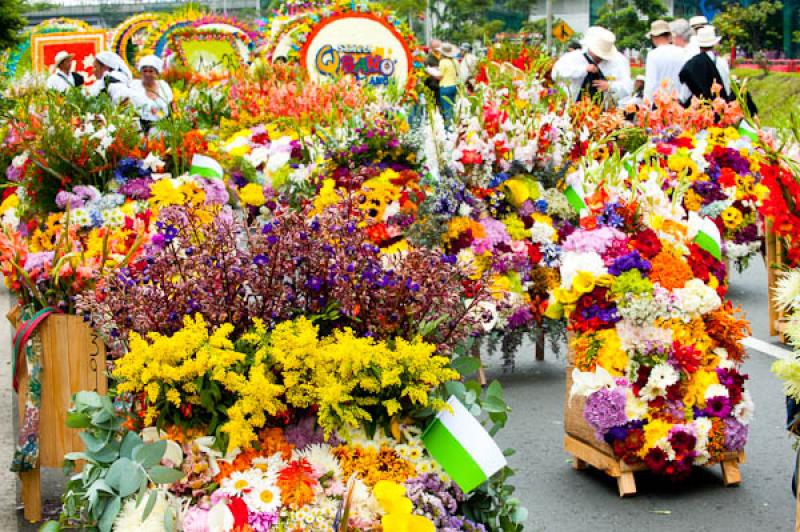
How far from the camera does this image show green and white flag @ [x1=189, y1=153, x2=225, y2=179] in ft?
23.1

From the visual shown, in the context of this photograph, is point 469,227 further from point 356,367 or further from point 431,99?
point 356,367

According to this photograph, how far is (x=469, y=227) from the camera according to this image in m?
7.90

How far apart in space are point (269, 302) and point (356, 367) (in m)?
0.38

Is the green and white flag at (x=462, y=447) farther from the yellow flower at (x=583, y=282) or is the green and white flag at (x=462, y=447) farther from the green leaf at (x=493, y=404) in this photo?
the yellow flower at (x=583, y=282)

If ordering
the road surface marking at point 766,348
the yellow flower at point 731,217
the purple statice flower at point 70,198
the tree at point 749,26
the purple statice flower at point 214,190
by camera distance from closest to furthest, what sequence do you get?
the purple statice flower at point 70,198
the purple statice flower at point 214,190
the road surface marking at point 766,348
the yellow flower at point 731,217
the tree at point 749,26

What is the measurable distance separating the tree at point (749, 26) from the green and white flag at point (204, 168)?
121 feet

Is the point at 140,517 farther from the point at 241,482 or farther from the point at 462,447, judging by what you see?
the point at 462,447

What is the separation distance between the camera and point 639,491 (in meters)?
6.01

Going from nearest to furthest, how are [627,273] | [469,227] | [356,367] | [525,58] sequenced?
[356,367]
[627,273]
[469,227]
[525,58]

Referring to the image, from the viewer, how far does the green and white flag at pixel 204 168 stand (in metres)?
7.04

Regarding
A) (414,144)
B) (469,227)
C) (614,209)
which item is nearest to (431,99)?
(414,144)

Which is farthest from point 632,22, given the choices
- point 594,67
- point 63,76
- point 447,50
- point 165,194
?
point 165,194

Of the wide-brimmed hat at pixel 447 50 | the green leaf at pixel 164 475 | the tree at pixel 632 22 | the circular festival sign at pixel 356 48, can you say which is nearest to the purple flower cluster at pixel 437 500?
the green leaf at pixel 164 475

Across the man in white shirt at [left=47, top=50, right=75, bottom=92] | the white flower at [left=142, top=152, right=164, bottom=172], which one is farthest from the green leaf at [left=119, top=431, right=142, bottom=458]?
the man in white shirt at [left=47, top=50, right=75, bottom=92]
